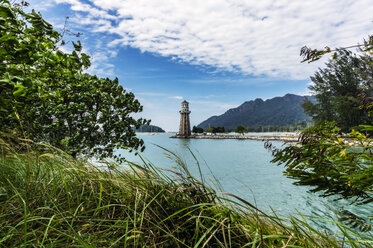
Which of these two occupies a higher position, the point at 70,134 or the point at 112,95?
the point at 112,95

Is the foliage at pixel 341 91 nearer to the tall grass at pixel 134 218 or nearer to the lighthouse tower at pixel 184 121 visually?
the tall grass at pixel 134 218

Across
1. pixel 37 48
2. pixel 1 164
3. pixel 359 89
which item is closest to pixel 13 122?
pixel 37 48

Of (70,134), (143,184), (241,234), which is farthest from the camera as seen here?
(70,134)

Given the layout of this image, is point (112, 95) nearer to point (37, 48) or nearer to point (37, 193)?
point (37, 48)

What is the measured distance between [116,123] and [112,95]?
4.68 ft

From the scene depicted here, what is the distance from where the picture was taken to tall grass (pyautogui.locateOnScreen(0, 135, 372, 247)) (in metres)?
1.29

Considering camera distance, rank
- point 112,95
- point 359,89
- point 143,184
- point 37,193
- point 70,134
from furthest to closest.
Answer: point 359,89 < point 112,95 < point 70,134 < point 143,184 < point 37,193

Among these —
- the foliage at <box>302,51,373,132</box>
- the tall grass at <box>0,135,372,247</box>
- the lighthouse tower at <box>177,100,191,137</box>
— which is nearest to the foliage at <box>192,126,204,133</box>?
the lighthouse tower at <box>177,100,191,137</box>

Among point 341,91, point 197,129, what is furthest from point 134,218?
point 197,129

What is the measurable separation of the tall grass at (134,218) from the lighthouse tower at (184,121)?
3713 inches

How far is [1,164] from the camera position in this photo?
86.5 inches

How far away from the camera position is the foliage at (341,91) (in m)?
37.1

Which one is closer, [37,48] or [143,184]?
[143,184]

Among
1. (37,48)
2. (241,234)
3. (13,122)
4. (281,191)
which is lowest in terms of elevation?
(281,191)
